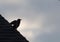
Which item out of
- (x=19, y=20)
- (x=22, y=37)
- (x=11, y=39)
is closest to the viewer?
(x=11, y=39)

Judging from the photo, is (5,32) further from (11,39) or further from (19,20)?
(19,20)

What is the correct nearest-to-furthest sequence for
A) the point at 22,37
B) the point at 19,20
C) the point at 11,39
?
the point at 11,39, the point at 22,37, the point at 19,20

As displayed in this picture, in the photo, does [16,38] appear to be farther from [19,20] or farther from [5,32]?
[19,20]

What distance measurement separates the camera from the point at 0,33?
13406 millimetres

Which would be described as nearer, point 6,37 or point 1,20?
point 6,37

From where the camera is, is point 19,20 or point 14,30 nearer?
point 14,30

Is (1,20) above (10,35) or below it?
above

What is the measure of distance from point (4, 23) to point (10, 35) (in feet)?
3.47

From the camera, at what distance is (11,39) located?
13164mm

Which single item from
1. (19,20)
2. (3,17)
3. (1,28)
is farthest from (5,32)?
(19,20)

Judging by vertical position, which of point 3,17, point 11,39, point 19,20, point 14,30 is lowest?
point 11,39

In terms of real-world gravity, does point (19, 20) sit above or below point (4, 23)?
above

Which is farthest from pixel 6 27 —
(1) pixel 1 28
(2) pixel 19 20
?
(2) pixel 19 20

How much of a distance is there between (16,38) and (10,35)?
1.06 feet
